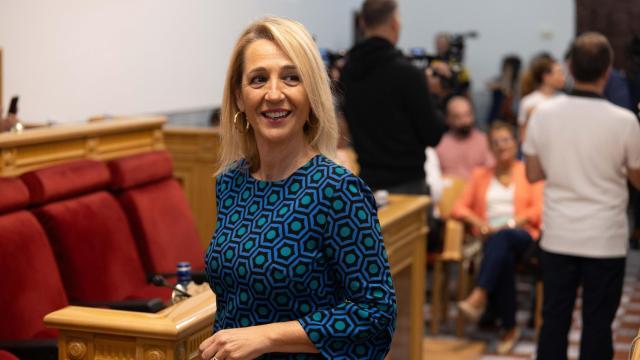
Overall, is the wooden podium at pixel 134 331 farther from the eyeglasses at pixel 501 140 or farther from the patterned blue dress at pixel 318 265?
the eyeglasses at pixel 501 140

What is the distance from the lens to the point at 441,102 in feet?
25.0

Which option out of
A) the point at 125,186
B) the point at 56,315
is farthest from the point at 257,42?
the point at 125,186

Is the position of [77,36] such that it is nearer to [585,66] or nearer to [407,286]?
[407,286]

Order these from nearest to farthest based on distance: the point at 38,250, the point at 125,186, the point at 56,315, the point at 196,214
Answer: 1. the point at 56,315
2. the point at 38,250
3. the point at 125,186
4. the point at 196,214

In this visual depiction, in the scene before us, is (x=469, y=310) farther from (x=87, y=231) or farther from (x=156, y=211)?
(x=87, y=231)

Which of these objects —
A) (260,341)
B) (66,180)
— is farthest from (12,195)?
(260,341)

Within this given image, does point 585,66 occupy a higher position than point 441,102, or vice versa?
point 585,66

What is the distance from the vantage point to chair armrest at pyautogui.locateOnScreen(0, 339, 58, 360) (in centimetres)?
365

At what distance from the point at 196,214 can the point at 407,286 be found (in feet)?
7.06

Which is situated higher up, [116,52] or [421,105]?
[116,52]

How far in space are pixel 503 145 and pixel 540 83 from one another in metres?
1.50

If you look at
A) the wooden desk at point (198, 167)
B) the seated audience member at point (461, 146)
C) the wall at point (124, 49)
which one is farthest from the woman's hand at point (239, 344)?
the seated audience member at point (461, 146)

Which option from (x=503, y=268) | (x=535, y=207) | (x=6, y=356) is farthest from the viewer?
(x=535, y=207)

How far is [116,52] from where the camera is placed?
695cm
